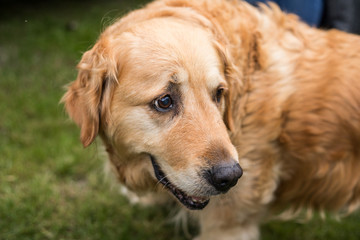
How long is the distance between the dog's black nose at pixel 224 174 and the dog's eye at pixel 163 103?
51 centimetres

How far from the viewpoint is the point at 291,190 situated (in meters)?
3.18

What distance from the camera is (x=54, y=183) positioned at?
3963 mm

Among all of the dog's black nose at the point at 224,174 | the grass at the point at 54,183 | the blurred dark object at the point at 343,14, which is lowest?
the grass at the point at 54,183

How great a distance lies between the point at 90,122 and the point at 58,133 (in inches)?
85.3

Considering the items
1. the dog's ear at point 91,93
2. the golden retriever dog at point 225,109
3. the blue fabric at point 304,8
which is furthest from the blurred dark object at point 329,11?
the dog's ear at point 91,93

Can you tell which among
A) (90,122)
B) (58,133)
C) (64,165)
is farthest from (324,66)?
(58,133)

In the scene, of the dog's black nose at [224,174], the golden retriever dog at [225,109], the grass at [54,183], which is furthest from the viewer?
the grass at [54,183]

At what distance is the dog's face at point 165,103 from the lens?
2.38 metres

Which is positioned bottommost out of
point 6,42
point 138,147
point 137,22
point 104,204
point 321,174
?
point 104,204

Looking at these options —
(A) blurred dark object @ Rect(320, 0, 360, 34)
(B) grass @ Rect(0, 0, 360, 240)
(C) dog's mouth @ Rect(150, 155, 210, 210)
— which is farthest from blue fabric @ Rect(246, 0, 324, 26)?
(C) dog's mouth @ Rect(150, 155, 210, 210)

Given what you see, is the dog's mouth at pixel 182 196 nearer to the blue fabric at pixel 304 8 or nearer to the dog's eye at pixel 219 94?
the dog's eye at pixel 219 94

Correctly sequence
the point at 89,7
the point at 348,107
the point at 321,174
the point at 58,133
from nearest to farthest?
the point at 348,107 → the point at 321,174 → the point at 58,133 → the point at 89,7

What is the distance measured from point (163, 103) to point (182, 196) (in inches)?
27.6

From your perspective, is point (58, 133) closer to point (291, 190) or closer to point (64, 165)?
point (64, 165)
